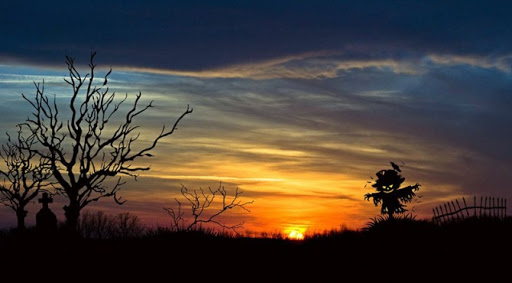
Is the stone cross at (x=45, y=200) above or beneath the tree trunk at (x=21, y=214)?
above

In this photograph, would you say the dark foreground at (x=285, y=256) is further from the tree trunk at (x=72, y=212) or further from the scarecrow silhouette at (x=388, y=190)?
the scarecrow silhouette at (x=388, y=190)

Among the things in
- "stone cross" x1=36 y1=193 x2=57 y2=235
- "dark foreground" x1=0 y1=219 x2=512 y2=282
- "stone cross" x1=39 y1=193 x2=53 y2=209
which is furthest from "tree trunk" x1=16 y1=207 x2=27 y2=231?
"dark foreground" x1=0 y1=219 x2=512 y2=282

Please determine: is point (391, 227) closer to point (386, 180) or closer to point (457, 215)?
point (457, 215)

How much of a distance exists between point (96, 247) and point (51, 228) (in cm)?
450

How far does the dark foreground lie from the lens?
59.3 feet

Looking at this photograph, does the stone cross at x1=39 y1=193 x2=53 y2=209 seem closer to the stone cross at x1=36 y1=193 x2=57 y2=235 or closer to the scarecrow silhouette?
the stone cross at x1=36 y1=193 x2=57 y2=235

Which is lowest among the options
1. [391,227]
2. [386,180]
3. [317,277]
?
[317,277]

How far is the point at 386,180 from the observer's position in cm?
3753

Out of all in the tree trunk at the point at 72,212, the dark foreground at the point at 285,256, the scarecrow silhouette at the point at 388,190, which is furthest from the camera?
the scarecrow silhouette at the point at 388,190

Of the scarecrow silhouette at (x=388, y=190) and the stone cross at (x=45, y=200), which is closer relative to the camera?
the stone cross at (x=45, y=200)

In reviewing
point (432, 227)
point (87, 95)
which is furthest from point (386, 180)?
point (87, 95)

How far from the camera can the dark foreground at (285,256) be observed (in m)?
18.1

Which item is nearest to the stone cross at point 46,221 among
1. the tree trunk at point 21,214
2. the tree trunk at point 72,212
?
the tree trunk at point 72,212

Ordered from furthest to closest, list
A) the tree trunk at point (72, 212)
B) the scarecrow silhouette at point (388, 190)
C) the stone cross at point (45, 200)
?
the scarecrow silhouette at point (388, 190), the stone cross at point (45, 200), the tree trunk at point (72, 212)
